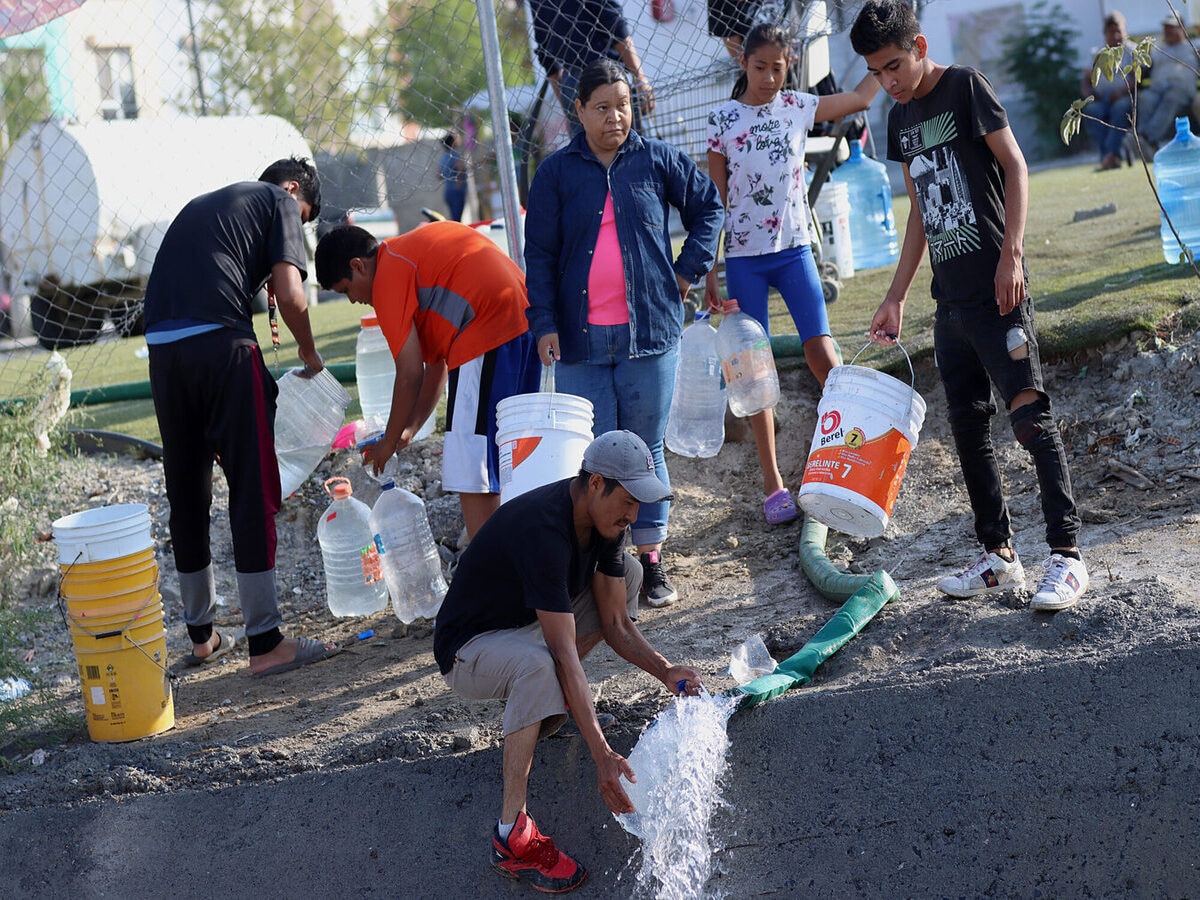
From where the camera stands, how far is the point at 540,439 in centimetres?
451

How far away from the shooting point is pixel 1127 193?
1280cm

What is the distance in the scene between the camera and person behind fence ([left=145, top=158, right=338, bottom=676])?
16.5ft

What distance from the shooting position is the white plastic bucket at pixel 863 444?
421cm

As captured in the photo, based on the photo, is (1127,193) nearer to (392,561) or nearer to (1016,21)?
(392,561)

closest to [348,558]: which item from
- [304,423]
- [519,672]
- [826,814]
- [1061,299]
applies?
[304,423]

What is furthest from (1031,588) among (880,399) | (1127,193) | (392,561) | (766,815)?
(1127,193)

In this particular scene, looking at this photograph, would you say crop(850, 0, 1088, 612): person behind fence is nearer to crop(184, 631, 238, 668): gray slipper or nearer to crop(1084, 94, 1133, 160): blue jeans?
crop(184, 631, 238, 668): gray slipper

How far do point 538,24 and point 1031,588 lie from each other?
14.7 ft

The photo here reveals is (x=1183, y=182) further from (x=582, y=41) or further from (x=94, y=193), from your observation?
(x=94, y=193)

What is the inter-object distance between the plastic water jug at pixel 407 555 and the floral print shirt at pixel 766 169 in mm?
1971

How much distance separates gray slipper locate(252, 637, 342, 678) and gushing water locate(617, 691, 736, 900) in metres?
2.11

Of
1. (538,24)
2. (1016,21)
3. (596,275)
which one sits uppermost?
(1016,21)

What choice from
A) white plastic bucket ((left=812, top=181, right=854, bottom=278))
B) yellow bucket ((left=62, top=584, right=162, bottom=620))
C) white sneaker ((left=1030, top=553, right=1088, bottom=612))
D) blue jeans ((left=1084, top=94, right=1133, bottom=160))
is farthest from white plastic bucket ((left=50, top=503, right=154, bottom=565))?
blue jeans ((left=1084, top=94, right=1133, bottom=160))

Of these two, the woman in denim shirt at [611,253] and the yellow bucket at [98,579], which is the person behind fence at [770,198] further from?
the yellow bucket at [98,579]
